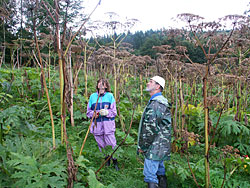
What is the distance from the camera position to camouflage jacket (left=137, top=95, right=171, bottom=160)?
3.19 m

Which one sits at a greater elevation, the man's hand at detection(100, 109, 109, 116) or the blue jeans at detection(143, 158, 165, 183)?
the man's hand at detection(100, 109, 109, 116)

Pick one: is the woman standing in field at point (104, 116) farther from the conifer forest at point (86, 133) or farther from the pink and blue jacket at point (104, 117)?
the conifer forest at point (86, 133)

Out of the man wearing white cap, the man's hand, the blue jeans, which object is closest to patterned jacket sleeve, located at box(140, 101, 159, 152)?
the man wearing white cap

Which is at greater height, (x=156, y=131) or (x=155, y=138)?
(x=156, y=131)

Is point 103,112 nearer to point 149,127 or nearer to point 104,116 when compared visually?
point 104,116

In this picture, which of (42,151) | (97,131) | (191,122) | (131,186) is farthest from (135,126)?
(42,151)

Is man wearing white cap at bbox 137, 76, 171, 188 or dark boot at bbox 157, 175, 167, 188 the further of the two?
dark boot at bbox 157, 175, 167, 188

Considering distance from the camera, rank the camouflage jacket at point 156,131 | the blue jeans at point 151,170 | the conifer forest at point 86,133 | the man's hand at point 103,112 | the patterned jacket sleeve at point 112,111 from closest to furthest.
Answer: the conifer forest at point 86,133, the blue jeans at point 151,170, the camouflage jacket at point 156,131, the man's hand at point 103,112, the patterned jacket sleeve at point 112,111

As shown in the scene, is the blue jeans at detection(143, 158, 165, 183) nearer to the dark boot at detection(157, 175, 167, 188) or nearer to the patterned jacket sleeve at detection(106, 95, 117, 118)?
the dark boot at detection(157, 175, 167, 188)

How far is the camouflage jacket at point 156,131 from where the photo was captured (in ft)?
10.5

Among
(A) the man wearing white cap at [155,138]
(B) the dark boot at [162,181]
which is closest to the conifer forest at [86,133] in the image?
(B) the dark boot at [162,181]

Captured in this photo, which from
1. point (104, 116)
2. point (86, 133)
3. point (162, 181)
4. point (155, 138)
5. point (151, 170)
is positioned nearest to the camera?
point (151, 170)

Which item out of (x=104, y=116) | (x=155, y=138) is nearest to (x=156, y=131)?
(x=155, y=138)

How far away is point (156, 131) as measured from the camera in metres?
3.22
